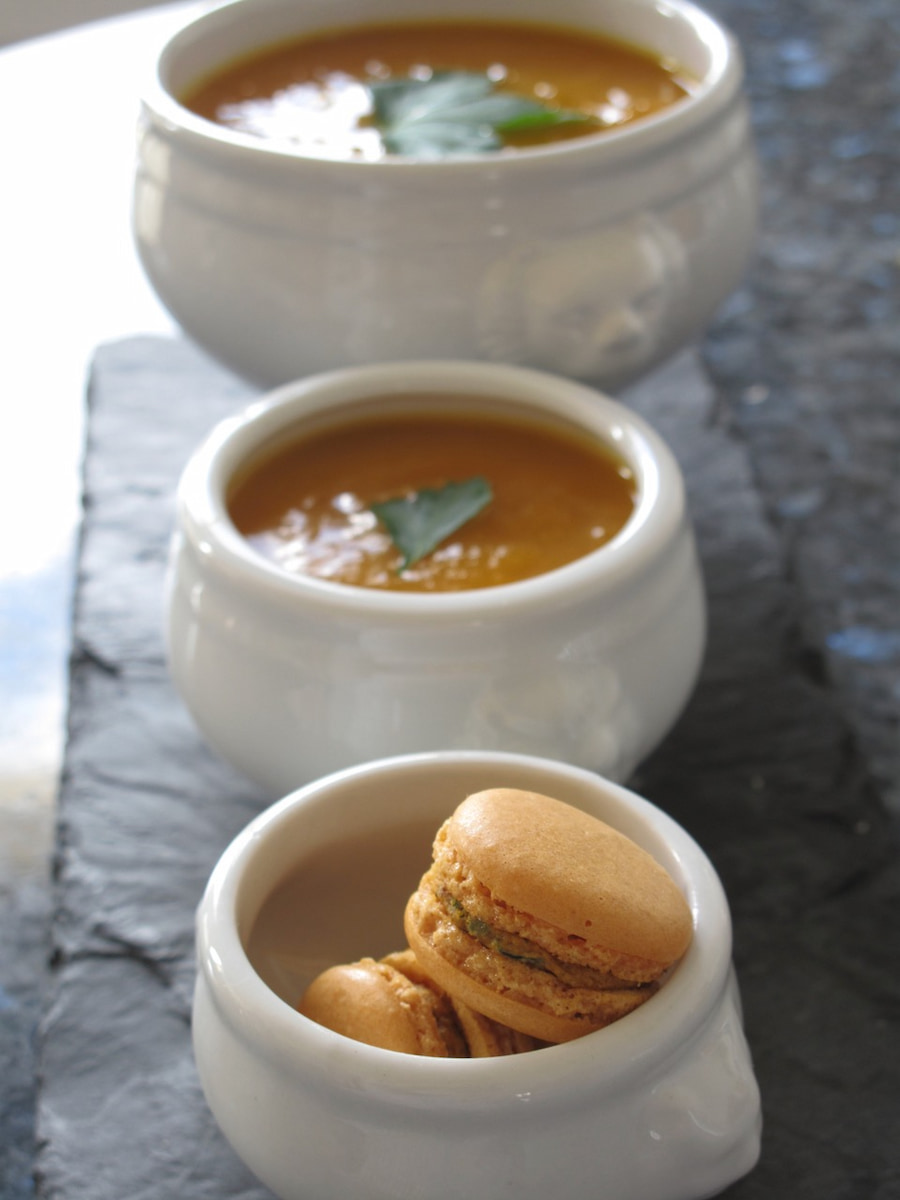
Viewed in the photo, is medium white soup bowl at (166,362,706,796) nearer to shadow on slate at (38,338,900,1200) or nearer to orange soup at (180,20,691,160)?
shadow on slate at (38,338,900,1200)

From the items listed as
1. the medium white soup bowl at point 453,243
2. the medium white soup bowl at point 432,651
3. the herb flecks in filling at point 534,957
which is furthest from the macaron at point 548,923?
the medium white soup bowl at point 453,243

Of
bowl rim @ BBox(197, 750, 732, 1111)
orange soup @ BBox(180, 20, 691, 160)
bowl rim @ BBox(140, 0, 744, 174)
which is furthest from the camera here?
orange soup @ BBox(180, 20, 691, 160)

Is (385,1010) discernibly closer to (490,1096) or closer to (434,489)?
(490,1096)

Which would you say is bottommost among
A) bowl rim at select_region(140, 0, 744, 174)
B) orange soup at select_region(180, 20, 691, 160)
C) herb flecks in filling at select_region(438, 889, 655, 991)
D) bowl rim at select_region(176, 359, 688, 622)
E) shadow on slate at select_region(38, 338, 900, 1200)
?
shadow on slate at select_region(38, 338, 900, 1200)

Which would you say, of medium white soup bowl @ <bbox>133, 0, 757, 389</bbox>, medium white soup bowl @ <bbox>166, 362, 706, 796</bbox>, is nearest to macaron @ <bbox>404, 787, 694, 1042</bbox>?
medium white soup bowl @ <bbox>166, 362, 706, 796</bbox>

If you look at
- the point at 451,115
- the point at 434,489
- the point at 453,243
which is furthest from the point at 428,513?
the point at 451,115

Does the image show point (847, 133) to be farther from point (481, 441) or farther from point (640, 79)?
point (481, 441)

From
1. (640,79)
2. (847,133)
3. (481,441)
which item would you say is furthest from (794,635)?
(847,133)
